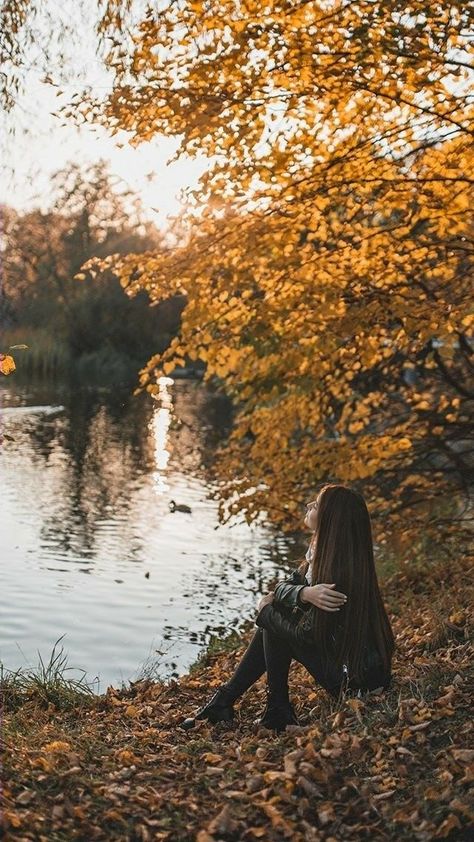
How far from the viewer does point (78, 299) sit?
4797 centimetres

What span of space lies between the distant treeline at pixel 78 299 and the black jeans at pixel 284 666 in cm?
4010

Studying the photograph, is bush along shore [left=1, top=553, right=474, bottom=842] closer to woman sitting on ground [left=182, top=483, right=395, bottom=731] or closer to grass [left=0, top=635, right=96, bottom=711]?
woman sitting on ground [left=182, top=483, right=395, bottom=731]

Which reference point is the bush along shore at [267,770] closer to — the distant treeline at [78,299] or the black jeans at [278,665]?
the black jeans at [278,665]

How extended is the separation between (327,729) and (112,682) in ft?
13.6

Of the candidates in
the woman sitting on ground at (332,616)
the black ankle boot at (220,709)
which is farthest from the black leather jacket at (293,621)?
the black ankle boot at (220,709)

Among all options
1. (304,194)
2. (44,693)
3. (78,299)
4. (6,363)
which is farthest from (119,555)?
(78,299)

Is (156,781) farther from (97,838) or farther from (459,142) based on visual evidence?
(459,142)

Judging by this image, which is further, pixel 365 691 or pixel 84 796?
pixel 365 691

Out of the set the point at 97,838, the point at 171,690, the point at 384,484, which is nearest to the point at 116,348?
the point at 384,484

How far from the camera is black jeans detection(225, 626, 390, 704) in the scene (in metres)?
5.10

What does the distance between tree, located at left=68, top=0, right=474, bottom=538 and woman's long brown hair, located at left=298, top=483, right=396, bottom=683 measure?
1.79 m

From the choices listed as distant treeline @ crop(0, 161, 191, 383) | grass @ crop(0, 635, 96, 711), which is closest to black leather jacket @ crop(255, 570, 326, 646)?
grass @ crop(0, 635, 96, 711)

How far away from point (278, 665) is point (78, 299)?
145 ft

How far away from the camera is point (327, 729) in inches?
194
